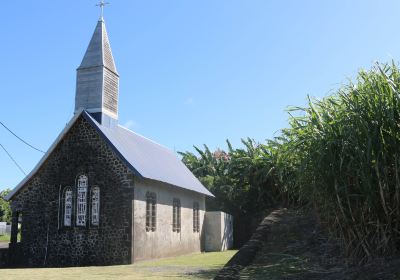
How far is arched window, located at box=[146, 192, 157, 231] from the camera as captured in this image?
20766mm

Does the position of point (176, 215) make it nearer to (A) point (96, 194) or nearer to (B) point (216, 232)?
(B) point (216, 232)

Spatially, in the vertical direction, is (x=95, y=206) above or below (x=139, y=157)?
below

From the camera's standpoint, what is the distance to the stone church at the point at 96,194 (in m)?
19.5

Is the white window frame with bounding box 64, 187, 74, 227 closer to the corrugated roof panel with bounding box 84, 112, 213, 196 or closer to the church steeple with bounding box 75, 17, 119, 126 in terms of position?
the corrugated roof panel with bounding box 84, 112, 213, 196

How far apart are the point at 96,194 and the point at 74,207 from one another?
1099mm

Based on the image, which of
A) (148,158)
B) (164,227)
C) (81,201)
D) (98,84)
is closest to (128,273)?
(81,201)

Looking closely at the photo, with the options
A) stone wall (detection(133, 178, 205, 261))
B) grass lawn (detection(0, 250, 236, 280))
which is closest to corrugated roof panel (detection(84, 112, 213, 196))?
stone wall (detection(133, 178, 205, 261))

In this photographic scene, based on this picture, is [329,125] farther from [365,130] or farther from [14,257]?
[14,257]

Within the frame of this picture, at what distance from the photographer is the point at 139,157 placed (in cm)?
2156

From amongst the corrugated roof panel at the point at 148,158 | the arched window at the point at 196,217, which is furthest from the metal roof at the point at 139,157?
the arched window at the point at 196,217

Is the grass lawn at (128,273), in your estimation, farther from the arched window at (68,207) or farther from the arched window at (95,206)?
the arched window at (68,207)

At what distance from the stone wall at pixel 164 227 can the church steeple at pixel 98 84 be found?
12.7ft

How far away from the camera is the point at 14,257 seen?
21.2 metres

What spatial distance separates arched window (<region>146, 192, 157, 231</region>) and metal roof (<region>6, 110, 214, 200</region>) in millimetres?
870
